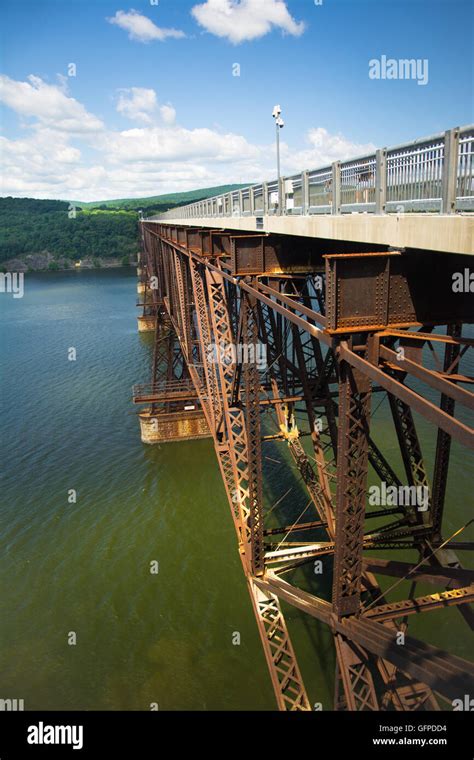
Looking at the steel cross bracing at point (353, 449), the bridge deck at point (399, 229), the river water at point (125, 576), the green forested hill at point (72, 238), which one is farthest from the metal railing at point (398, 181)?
the green forested hill at point (72, 238)

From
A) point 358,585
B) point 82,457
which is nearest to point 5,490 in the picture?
point 82,457

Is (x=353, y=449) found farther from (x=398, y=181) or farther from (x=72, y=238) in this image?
(x=72, y=238)

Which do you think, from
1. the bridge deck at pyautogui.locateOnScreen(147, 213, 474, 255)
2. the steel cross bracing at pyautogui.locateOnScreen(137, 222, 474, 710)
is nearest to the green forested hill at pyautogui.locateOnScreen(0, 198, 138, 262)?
the steel cross bracing at pyautogui.locateOnScreen(137, 222, 474, 710)

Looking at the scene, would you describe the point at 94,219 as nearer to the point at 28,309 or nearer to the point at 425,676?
the point at 28,309

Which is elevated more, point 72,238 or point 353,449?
point 72,238

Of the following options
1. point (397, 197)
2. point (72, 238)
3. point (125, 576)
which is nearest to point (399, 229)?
point (397, 197)

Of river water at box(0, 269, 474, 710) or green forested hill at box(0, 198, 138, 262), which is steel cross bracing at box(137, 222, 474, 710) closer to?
river water at box(0, 269, 474, 710)
